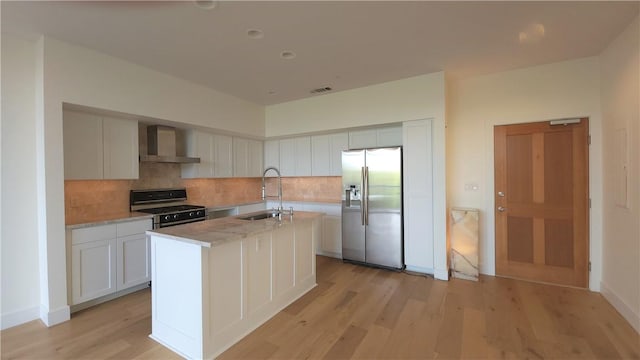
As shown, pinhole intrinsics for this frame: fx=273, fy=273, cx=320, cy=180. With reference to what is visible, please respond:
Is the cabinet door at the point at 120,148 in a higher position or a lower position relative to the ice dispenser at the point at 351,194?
higher

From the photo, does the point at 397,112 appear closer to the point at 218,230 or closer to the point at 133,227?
the point at 218,230

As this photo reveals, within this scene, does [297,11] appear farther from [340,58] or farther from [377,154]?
[377,154]

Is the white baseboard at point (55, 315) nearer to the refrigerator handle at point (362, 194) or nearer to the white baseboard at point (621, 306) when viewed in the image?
the refrigerator handle at point (362, 194)

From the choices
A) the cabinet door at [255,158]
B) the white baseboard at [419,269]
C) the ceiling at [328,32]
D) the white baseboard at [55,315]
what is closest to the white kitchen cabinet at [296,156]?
the cabinet door at [255,158]

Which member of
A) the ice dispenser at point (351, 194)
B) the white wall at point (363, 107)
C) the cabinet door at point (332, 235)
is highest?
the white wall at point (363, 107)

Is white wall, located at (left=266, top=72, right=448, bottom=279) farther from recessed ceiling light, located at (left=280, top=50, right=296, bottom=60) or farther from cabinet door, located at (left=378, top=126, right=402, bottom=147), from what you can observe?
recessed ceiling light, located at (left=280, top=50, right=296, bottom=60)

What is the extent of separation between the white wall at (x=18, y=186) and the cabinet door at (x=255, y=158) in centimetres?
297

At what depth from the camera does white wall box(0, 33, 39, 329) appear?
8.44 feet

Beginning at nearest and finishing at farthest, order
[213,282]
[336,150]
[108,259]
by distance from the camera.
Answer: [213,282] → [108,259] → [336,150]

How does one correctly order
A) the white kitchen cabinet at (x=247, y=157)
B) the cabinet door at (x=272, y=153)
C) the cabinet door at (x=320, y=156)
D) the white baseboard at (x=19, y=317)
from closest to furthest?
the white baseboard at (x=19, y=317), the cabinet door at (x=320, y=156), the white kitchen cabinet at (x=247, y=157), the cabinet door at (x=272, y=153)

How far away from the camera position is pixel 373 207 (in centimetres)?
412

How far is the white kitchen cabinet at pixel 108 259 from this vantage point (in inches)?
111

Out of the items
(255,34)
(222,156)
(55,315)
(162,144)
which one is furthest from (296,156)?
(55,315)

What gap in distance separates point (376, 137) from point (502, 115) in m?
1.72
